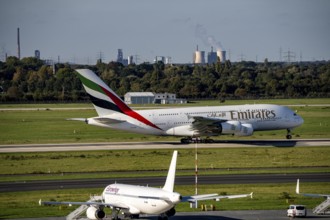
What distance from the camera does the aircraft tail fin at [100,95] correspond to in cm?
9306

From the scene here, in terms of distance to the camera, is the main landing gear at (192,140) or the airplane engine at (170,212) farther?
the main landing gear at (192,140)

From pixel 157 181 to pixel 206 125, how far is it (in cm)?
2885

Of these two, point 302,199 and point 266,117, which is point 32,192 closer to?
point 302,199

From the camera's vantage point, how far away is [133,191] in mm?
49344

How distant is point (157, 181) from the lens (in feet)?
222

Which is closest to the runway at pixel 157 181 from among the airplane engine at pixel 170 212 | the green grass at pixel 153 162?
the green grass at pixel 153 162

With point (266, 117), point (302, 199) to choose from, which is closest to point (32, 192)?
point (302, 199)

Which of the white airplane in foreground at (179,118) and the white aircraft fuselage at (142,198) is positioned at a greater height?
the white airplane in foreground at (179,118)

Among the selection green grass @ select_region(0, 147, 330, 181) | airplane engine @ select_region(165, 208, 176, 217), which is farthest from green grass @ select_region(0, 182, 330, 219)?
green grass @ select_region(0, 147, 330, 181)

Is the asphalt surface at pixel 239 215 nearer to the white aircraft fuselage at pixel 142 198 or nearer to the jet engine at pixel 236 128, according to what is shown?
the white aircraft fuselage at pixel 142 198

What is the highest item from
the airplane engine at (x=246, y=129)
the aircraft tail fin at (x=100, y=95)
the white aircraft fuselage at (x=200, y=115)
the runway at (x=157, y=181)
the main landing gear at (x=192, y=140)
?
the aircraft tail fin at (x=100, y=95)

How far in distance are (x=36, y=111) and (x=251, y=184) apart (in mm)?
108529

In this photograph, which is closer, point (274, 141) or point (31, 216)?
point (31, 216)

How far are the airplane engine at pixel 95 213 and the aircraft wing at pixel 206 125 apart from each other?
45.9 metres
